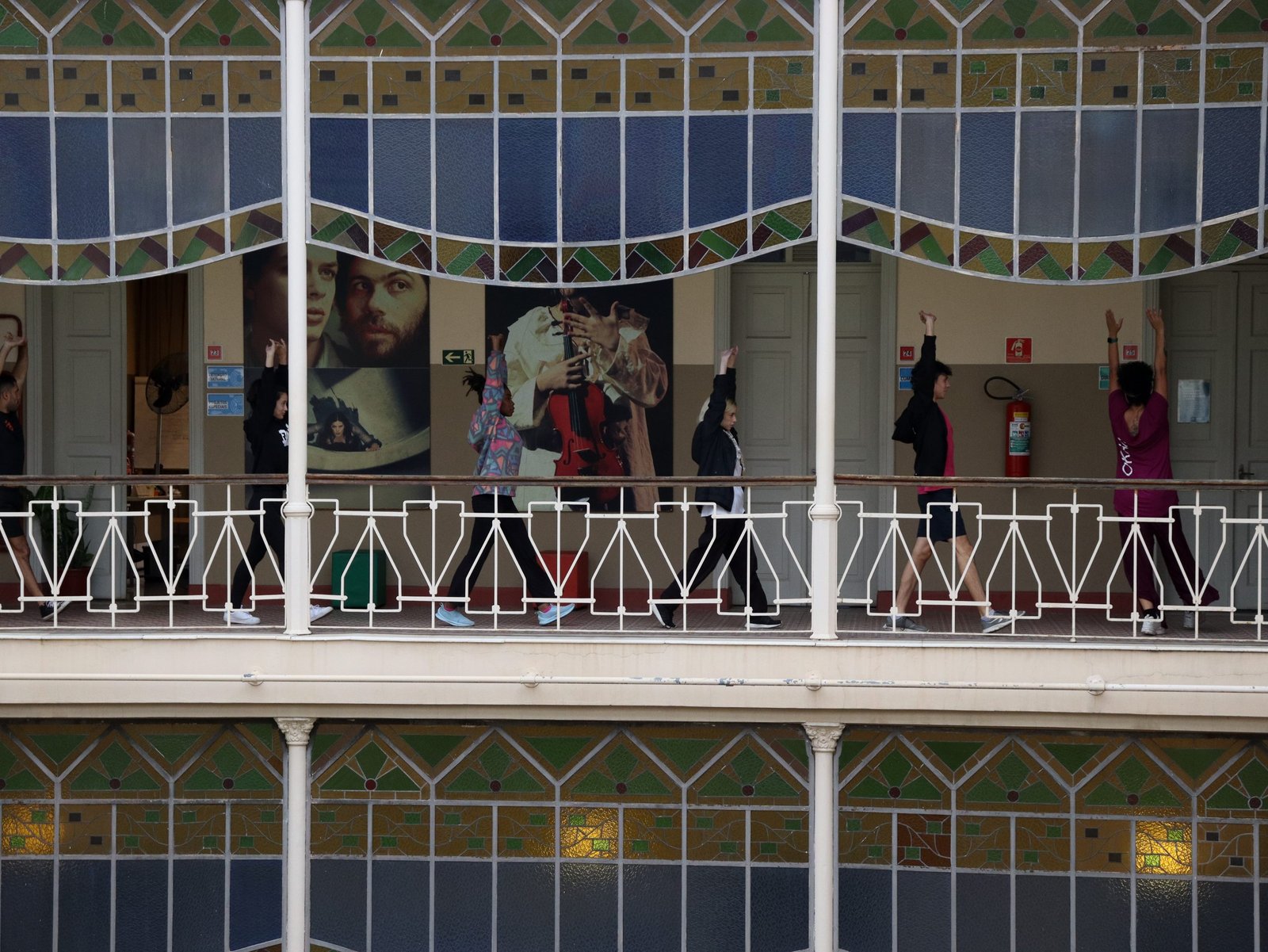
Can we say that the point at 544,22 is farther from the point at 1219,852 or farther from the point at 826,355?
the point at 1219,852

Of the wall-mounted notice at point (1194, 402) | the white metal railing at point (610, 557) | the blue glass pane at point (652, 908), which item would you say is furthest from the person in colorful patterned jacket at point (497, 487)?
the wall-mounted notice at point (1194, 402)

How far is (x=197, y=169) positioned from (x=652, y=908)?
4550mm

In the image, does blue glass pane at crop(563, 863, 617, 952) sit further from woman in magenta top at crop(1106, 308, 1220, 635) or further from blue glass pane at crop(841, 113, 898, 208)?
blue glass pane at crop(841, 113, 898, 208)

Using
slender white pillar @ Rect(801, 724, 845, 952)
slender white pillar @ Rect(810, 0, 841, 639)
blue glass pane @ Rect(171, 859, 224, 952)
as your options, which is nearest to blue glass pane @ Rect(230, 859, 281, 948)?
blue glass pane @ Rect(171, 859, 224, 952)

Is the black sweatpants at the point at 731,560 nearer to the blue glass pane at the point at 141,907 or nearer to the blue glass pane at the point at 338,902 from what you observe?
the blue glass pane at the point at 338,902

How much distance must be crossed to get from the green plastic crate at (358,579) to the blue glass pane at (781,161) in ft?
12.1

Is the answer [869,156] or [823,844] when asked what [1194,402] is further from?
[823,844]

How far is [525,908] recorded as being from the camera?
26.1 ft

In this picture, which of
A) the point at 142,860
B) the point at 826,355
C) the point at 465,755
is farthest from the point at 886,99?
the point at 142,860

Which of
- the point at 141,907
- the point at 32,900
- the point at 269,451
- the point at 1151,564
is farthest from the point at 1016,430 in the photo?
the point at 32,900

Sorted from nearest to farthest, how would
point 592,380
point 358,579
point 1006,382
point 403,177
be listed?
1. point 403,177
2. point 358,579
3. point 1006,382
4. point 592,380

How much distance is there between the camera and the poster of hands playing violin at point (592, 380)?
32.9 ft

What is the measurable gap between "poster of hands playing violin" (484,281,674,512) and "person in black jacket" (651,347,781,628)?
5.94 feet

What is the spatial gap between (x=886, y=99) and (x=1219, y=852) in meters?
4.26
